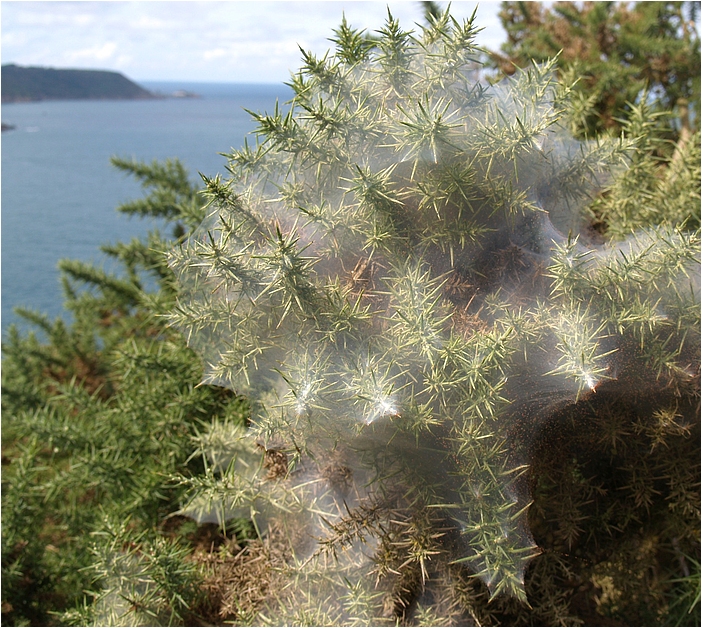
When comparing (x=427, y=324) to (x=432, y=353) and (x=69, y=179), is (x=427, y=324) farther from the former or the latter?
(x=69, y=179)

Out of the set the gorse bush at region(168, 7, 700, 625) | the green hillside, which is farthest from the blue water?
the gorse bush at region(168, 7, 700, 625)

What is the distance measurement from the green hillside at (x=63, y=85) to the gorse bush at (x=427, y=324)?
5.39m

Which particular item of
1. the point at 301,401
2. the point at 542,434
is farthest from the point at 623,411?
the point at 301,401

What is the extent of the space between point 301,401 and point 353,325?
0.14 meters

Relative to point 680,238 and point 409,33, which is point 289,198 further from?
point 680,238

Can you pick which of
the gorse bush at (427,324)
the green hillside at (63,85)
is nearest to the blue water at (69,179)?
the green hillside at (63,85)

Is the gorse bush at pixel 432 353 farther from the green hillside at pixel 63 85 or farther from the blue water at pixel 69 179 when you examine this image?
the green hillside at pixel 63 85

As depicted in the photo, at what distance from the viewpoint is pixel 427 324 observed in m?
0.84

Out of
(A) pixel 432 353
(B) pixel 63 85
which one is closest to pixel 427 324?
(A) pixel 432 353

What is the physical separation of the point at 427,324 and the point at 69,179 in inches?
158

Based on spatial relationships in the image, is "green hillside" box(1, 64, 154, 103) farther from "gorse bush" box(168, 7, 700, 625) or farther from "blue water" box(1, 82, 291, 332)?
"gorse bush" box(168, 7, 700, 625)

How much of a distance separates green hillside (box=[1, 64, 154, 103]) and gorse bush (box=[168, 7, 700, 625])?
5394 millimetres

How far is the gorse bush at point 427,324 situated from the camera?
86 centimetres

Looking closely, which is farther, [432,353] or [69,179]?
[69,179]
